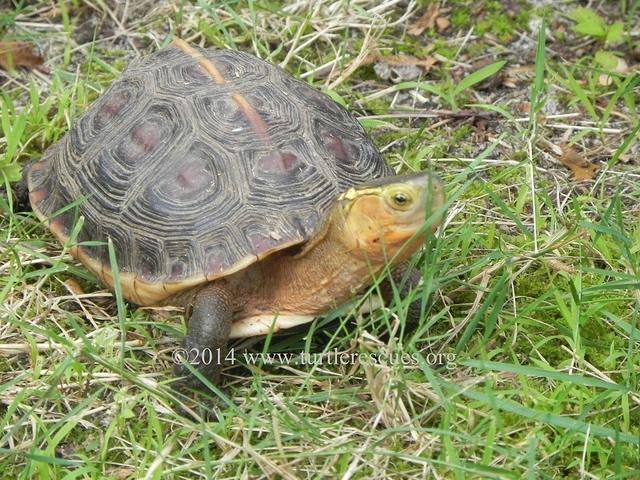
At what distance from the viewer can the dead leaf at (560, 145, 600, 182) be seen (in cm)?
408

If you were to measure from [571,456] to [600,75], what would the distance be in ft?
8.26

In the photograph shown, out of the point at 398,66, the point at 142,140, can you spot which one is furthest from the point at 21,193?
the point at 398,66

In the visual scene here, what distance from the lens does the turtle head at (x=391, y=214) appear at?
8.82ft

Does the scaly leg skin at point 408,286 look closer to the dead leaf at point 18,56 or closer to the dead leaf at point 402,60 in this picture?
the dead leaf at point 402,60

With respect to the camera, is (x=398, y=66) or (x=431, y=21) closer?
(x=398, y=66)

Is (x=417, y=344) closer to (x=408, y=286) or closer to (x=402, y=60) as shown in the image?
(x=408, y=286)

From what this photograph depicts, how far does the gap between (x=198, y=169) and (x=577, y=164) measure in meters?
1.97

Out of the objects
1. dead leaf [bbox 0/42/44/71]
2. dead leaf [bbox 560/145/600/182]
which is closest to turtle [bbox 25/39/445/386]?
dead leaf [bbox 560/145/600/182]

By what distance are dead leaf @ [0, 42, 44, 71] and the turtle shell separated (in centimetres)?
135

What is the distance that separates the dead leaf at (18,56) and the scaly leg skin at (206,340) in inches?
94.0

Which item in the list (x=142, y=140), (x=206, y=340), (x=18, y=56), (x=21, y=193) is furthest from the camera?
(x=18, y=56)

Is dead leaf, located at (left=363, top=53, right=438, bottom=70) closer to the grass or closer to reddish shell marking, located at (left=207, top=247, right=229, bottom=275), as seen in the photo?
the grass

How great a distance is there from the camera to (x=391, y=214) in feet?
8.96

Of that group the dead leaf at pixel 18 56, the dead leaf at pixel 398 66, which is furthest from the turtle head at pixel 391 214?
the dead leaf at pixel 18 56
